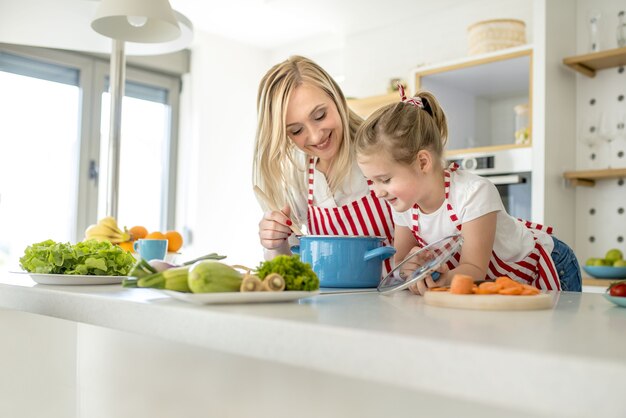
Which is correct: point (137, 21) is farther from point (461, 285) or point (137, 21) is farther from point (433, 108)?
point (461, 285)

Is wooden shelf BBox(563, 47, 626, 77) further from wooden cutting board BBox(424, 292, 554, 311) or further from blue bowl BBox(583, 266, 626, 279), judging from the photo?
wooden cutting board BBox(424, 292, 554, 311)

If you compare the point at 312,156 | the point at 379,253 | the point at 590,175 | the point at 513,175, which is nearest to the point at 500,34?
the point at 513,175

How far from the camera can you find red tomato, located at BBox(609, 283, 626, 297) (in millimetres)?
903

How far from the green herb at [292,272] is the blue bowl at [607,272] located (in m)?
2.41

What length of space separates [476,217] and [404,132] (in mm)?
260

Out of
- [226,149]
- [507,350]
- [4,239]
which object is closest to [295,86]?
[507,350]

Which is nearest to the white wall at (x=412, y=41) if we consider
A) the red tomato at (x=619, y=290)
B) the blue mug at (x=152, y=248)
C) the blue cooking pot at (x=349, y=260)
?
the blue mug at (x=152, y=248)

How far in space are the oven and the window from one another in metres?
2.37

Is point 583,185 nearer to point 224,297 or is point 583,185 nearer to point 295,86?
point 295,86

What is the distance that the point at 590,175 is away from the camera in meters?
3.14

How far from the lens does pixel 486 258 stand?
1315 millimetres

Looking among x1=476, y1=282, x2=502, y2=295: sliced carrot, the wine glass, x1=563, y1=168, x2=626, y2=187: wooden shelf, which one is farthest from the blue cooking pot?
the wine glass

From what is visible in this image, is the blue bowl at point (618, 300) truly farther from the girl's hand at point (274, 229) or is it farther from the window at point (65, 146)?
the window at point (65, 146)

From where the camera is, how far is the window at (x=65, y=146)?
4199mm
